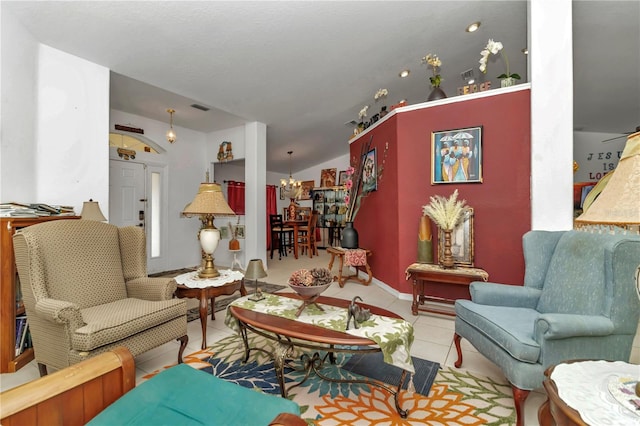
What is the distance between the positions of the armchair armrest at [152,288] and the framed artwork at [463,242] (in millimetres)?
2745

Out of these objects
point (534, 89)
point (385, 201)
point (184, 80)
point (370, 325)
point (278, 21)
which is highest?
point (278, 21)

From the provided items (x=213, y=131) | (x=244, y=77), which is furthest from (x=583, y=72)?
(x=213, y=131)

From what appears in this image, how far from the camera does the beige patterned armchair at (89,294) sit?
1631 millimetres

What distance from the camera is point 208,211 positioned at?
2.48 m

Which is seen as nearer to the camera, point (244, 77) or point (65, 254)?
point (65, 254)

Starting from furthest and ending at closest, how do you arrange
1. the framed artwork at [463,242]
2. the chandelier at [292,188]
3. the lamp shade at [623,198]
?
the chandelier at [292,188] < the framed artwork at [463,242] < the lamp shade at [623,198]

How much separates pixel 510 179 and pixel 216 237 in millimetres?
3102

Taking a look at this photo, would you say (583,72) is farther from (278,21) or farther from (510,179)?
(278,21)

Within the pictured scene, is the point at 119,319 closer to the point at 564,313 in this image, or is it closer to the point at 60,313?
the point at 60,313

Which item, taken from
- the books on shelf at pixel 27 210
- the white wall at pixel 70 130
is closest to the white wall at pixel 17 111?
the white wall at pixel 70 130

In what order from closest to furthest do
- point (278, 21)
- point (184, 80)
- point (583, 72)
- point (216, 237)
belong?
point (216, 237) < point (278, 21) < point (184, 80) < point (583, 72)

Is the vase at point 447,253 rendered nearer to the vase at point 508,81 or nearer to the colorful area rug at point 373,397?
the colorful area rug at point 373,397

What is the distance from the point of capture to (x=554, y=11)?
8.46 feet

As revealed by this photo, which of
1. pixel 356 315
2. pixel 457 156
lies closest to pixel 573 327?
pixel 356 315
